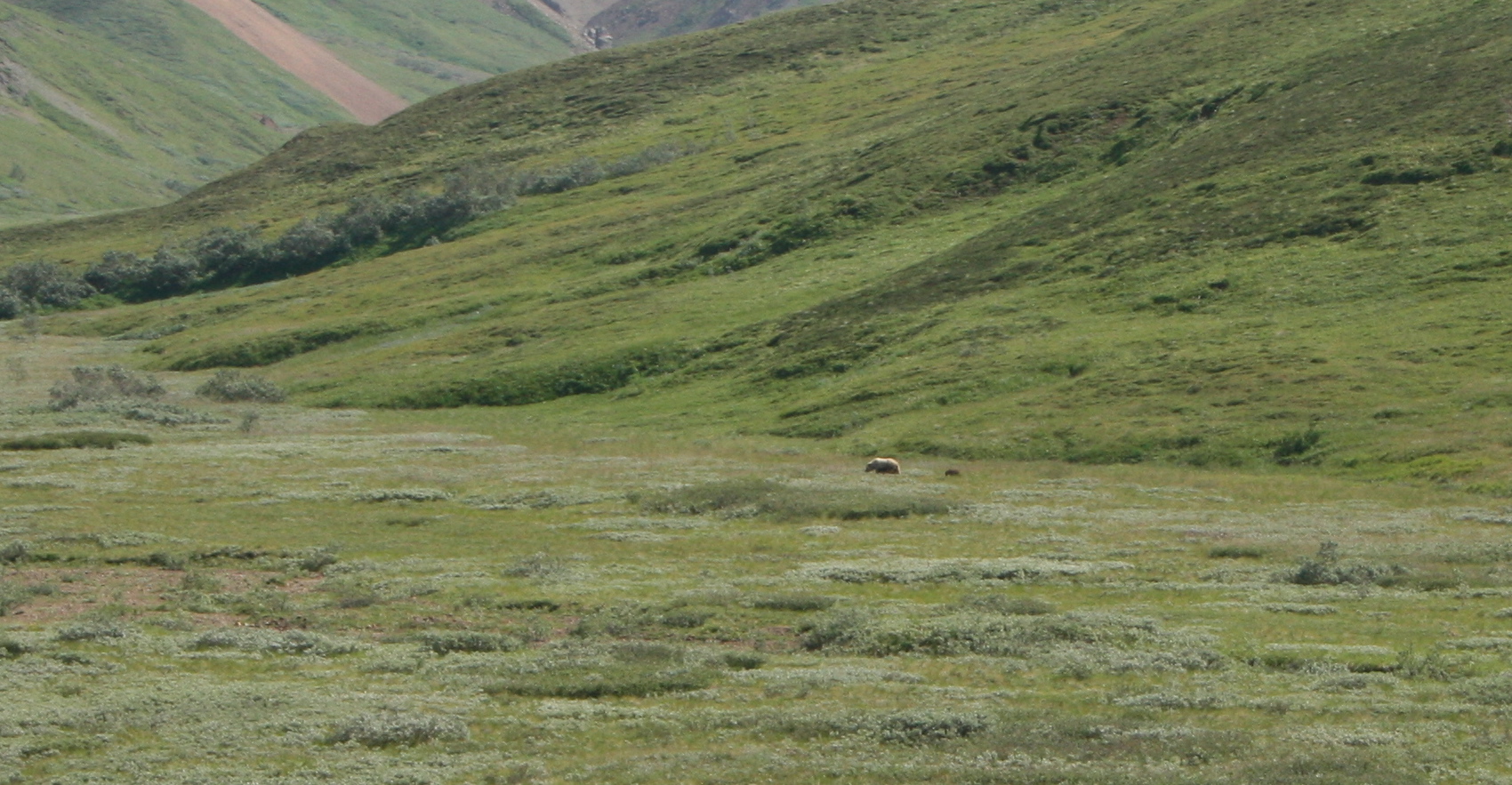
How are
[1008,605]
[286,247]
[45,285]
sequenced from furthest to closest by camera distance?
1. [286,247]
2. [45,285]
3. [1008,605]

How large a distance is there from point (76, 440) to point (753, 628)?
147 feet

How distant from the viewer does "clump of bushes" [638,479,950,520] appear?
42562 millimetres

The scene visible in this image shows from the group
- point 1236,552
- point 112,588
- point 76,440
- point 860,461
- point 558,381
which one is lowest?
point 558,381

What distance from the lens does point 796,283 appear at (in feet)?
330

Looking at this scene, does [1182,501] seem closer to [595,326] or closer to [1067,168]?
[595,326]

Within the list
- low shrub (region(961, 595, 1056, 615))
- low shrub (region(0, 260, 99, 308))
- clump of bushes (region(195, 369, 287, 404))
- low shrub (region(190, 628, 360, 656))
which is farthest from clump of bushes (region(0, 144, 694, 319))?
low shrub (region(961, 595, 1056, 615))

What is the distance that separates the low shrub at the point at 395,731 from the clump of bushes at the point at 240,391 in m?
69.5

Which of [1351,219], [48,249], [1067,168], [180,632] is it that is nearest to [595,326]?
[1067,168]

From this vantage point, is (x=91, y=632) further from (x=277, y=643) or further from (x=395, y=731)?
(x=395, y=731)

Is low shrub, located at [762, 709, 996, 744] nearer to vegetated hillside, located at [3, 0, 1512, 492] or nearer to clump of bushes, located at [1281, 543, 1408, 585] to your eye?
clump of bushes, located at [1281, 543, 1408, 585]

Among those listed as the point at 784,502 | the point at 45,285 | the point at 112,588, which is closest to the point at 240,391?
the point at 784,502

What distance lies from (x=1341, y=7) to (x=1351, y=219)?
55.6m

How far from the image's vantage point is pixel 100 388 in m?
79.6

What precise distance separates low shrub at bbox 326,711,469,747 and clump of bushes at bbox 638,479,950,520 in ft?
74.9
